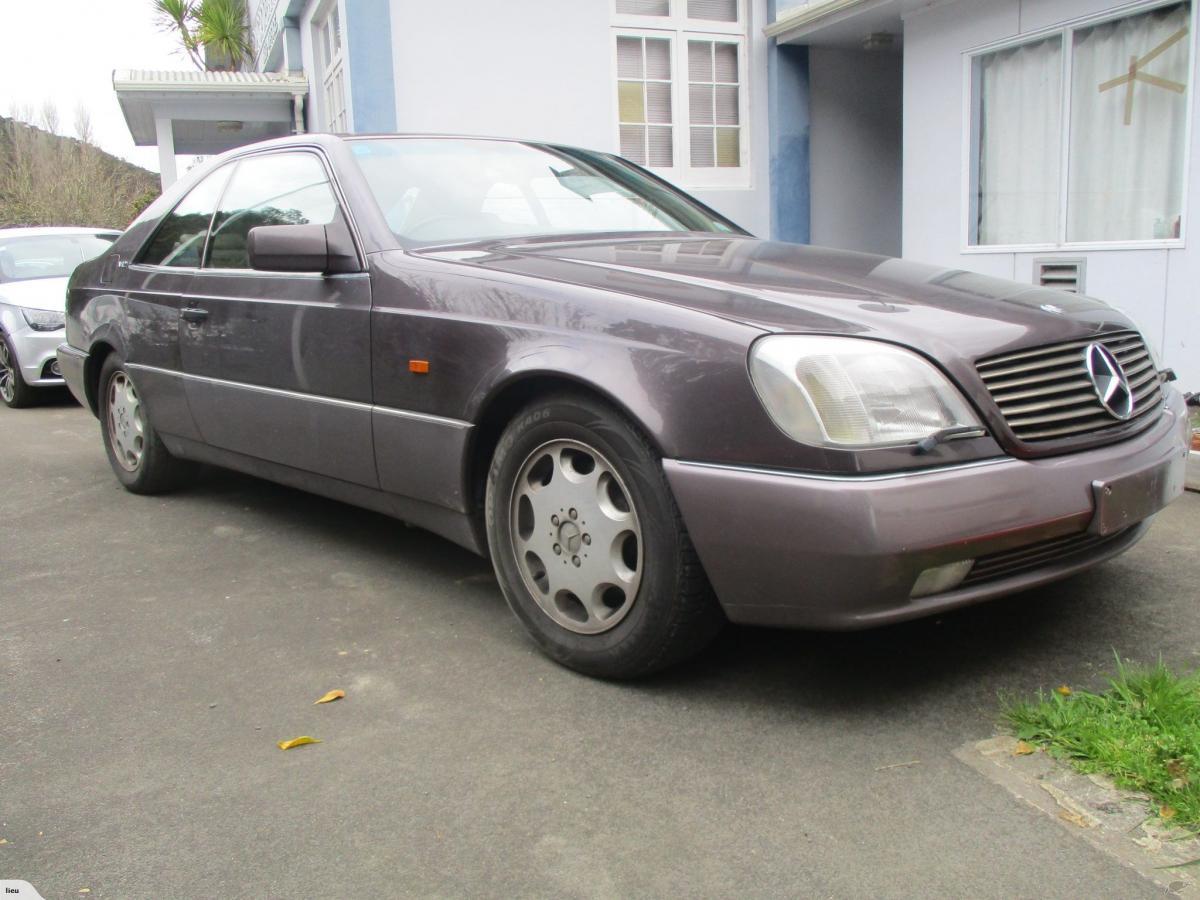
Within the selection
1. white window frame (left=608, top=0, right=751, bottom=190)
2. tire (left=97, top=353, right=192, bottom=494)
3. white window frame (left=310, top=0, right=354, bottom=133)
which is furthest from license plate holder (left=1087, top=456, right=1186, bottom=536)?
white window frame (left=310, top=0, right=354, bottom=133)

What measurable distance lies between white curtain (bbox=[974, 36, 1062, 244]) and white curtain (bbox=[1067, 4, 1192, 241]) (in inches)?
7.0

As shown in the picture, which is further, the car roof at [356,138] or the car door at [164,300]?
the car door at [164,300]

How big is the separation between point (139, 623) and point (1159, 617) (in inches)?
124

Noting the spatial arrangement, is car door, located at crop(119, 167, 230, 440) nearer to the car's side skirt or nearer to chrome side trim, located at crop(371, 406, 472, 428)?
the car's side skirt

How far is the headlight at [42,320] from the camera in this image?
8.91 meters

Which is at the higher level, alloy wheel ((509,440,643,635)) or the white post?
the white post

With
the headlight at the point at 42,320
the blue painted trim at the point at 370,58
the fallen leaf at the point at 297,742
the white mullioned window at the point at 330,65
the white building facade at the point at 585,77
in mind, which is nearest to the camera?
the fallen leaf at the point at 297,742

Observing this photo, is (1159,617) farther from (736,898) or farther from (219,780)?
(219,780)

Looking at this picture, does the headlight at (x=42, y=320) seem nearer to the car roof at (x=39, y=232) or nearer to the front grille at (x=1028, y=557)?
the car roof at (x=39, y=232)

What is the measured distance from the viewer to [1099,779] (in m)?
2.39

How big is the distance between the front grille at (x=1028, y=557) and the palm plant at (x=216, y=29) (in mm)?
22530

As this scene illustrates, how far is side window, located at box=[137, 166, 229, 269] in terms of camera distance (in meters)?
4.77

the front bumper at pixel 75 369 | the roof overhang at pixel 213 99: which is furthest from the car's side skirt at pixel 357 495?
the roof overhang at pixel 213 99

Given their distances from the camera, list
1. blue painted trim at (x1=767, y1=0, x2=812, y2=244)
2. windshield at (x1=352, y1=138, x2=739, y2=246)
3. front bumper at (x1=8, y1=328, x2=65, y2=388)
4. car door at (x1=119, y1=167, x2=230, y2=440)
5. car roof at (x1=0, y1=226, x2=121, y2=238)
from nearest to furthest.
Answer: windshield at (x1=352, y1=138, x2=739, y2=246), car door at (x1=119, y1=167, x2=230, y2=440), front bumper at (x1=8, y1=328, x2=65, y2=388), car roof at (x1=0, y1=226, x2=121, y2=238), blue painted trim at (x1=767, y1=0, x2=812, y2=244)
